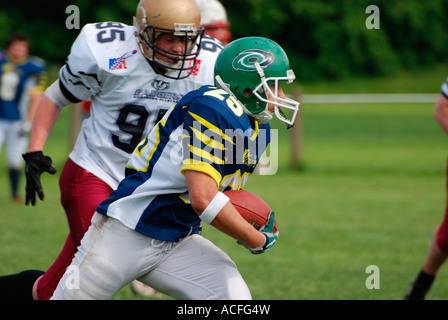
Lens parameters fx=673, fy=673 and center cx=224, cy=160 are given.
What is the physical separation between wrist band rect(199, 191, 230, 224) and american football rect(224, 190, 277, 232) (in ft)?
0.76

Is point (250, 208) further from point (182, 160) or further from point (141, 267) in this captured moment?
point (141, 267)

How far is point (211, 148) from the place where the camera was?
2.64 metres

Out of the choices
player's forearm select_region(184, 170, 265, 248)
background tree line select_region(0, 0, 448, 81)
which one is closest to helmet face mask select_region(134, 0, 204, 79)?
player's forearm select_region(184, 170, 265, 248)

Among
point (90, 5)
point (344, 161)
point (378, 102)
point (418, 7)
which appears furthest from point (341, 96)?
point (344, 161)

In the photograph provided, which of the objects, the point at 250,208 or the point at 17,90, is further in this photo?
the point at 17,90

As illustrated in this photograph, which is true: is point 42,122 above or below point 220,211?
below

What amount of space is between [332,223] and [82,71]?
442cm

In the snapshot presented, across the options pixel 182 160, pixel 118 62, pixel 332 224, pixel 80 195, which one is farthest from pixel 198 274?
pixel 332 224

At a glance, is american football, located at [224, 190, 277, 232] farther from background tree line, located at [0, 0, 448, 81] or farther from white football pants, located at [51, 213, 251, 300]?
background tree line, located at [0, 0, 448, 81]

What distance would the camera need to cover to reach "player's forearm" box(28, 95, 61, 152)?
11.9 feet

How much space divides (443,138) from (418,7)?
64.0 feet

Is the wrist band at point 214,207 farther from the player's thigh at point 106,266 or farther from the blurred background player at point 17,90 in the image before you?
the blurred background player at point 17,90

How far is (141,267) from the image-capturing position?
9.39 ft
